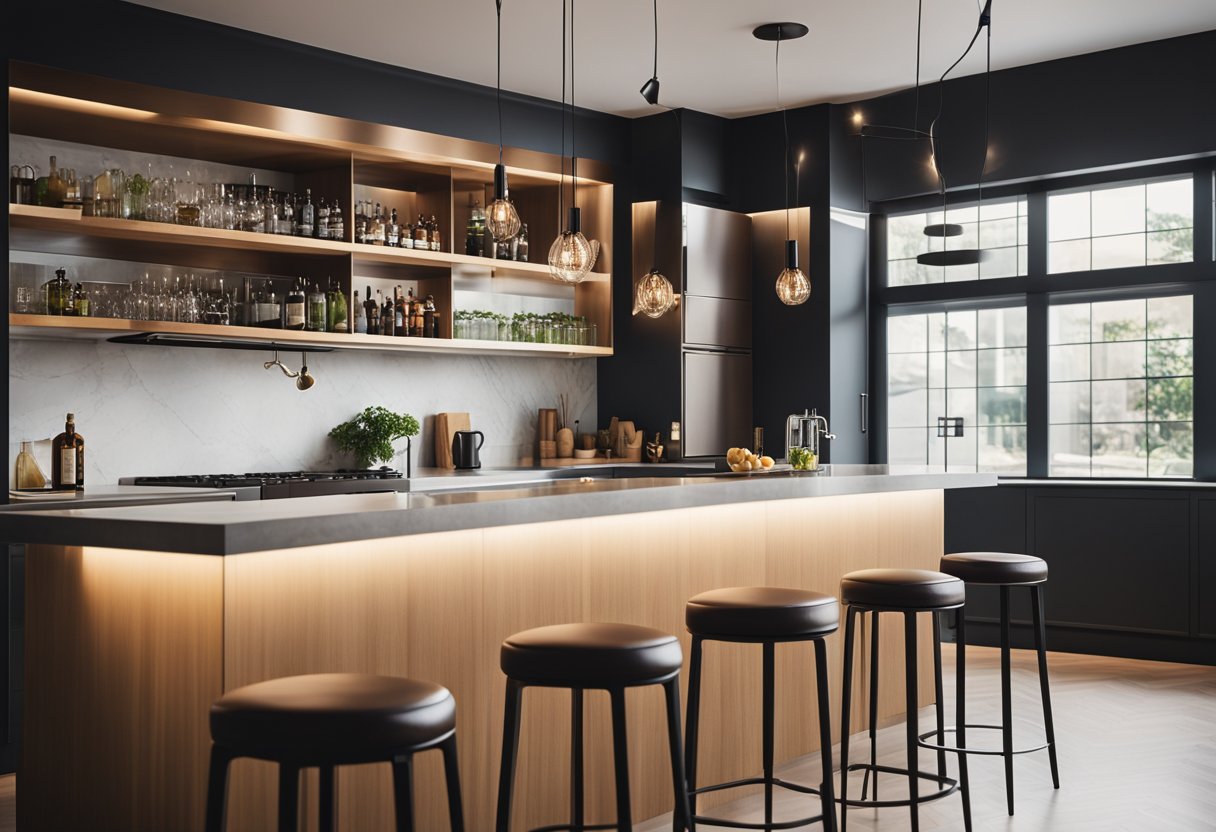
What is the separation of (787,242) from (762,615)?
272 centimetres

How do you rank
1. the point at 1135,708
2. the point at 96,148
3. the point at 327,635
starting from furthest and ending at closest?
the point at 96,148, the point at 1135,708, the point at 327,635

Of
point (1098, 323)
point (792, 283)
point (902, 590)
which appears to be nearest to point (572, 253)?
point (792, 283)

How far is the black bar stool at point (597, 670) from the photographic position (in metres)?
2.51

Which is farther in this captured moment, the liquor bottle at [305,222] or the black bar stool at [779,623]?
the liquor bottle at [305,222]

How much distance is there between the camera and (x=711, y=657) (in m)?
3.93

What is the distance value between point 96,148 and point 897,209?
4.45 metres

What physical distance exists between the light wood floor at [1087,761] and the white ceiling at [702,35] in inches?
122

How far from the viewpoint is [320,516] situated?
2.53m

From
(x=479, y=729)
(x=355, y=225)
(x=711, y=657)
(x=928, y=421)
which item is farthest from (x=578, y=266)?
(x=928, y=421)

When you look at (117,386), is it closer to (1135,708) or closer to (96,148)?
(96,148)

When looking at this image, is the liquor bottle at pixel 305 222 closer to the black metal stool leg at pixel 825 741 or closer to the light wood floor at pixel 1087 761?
the light wood floor at pixel 1087 761

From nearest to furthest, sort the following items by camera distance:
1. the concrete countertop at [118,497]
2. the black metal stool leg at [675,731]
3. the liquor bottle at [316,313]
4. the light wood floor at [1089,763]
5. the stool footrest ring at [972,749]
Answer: the black metal stool leg at [675,731] → the stool footrest ring at [972,749] → the light wood floor at [1089,763] → the concrete countertop at [118,497] → the liquor bottle at [316,313]

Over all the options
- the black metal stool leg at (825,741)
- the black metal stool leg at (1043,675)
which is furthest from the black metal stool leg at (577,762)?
the black metal stool leg at (1043,675)

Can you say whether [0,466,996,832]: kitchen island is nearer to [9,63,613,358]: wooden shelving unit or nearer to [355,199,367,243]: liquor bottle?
[9,63,613,358]: wooden shelving unit
